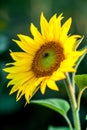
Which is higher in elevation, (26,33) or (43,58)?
(26,33)

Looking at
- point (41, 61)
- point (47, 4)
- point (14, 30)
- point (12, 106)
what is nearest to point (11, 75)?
point (41, 61)

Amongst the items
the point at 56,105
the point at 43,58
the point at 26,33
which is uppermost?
A: the point at 26,33

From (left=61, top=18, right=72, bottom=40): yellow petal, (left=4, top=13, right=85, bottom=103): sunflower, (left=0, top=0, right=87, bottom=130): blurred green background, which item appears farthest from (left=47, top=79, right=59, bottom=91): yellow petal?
(left=0, top=0, right=87, bottom=130): blurred green background

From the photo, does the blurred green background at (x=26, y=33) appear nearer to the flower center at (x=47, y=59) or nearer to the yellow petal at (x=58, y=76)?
the flower center at (x=47, y=59)

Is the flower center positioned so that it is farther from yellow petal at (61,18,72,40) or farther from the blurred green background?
the blurred green background

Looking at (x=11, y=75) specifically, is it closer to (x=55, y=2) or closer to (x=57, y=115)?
(x=57, y=115)

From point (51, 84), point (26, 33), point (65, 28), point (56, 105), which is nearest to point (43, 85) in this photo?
point (51, 84)

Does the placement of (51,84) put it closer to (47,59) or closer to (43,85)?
(43,85)
